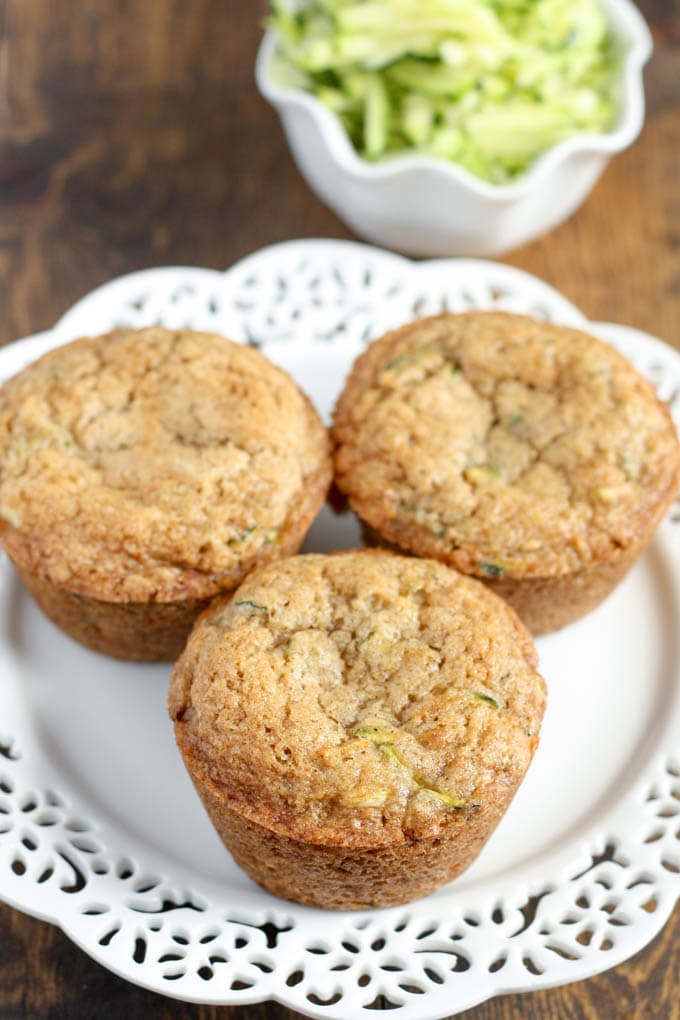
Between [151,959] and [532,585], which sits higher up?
[532,585]

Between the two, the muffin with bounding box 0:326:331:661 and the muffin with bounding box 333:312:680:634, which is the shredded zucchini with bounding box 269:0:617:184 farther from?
the muffin with bounding box 0:326:331:661

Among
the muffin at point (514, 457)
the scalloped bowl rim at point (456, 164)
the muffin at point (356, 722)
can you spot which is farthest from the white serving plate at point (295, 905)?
the scalloped bowl rim at point (456, 164)

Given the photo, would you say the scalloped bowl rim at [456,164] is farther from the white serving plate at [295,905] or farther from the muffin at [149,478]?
the muffin at [149,478]

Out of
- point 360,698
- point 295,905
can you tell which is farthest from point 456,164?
point 295,905

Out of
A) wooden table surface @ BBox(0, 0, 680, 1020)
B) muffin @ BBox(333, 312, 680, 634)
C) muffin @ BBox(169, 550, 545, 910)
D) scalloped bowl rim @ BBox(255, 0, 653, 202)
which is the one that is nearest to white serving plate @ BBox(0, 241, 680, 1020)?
muffin @ BBox(169, 550, 545, 910)

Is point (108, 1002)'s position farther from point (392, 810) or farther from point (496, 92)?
point (496, 92)

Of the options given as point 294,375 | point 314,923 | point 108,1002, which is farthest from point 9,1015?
point 294,375

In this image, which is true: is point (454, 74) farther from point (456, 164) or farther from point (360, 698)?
point (360, 698)
